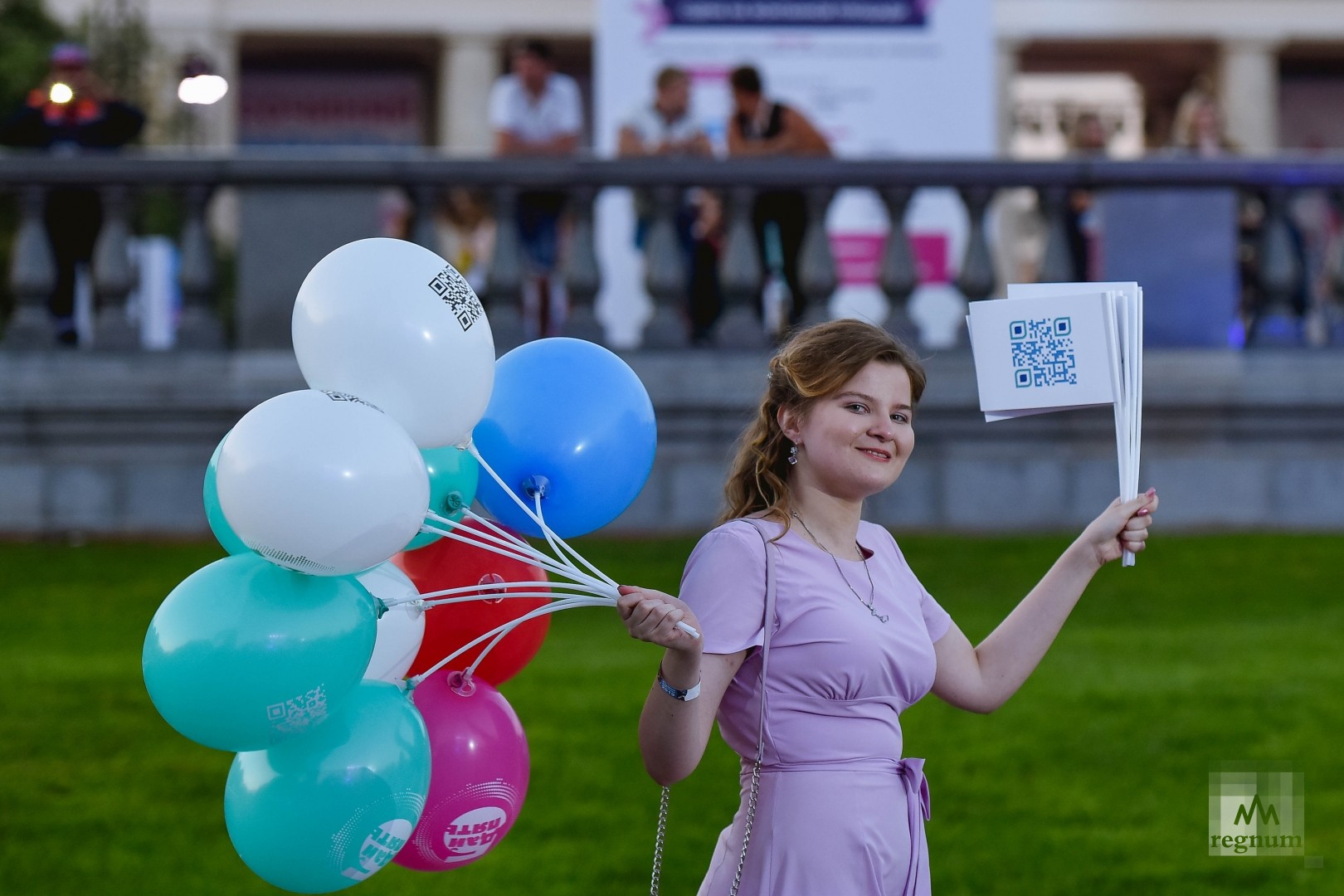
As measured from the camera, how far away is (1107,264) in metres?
8.96

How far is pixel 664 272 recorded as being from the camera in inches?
349

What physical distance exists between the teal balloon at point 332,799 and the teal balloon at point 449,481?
14.7 inches

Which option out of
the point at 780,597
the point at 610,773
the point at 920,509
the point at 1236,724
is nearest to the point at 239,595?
the point at 780,597

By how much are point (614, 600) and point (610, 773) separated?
9.45 feet

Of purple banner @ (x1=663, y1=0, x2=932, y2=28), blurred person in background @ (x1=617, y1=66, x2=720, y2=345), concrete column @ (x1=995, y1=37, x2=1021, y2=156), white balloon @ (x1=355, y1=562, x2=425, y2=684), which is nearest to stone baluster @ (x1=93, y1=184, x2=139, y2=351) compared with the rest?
blurred person in background @ (x1=617, y1=66, x2=720, y2=345)

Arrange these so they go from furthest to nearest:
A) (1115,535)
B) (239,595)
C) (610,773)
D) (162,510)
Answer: (162,510)
(610,773)
(1115,535)
(239,595)

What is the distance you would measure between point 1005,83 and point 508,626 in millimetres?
24963

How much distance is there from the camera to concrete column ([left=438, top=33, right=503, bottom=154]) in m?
31.1

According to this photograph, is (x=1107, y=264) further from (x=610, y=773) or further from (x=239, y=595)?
(x=239, y=595)

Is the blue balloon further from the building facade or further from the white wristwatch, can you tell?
the building facade

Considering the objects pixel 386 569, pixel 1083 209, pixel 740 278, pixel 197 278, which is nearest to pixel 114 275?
pixel 197 278

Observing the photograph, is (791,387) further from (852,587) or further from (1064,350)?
(1064,350)

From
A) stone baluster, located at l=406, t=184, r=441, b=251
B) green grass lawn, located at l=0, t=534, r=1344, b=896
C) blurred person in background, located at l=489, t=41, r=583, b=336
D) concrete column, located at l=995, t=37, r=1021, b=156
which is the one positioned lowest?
green grass lawn, located at l=0, t=534, r=1344, b=896

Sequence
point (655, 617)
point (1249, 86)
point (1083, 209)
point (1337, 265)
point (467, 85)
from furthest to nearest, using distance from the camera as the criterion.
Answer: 1. point (467, 85)
2. point (1249, 86)
3. point (1083, 209)
4. point (1337, 265)
5. point (655, 617)
